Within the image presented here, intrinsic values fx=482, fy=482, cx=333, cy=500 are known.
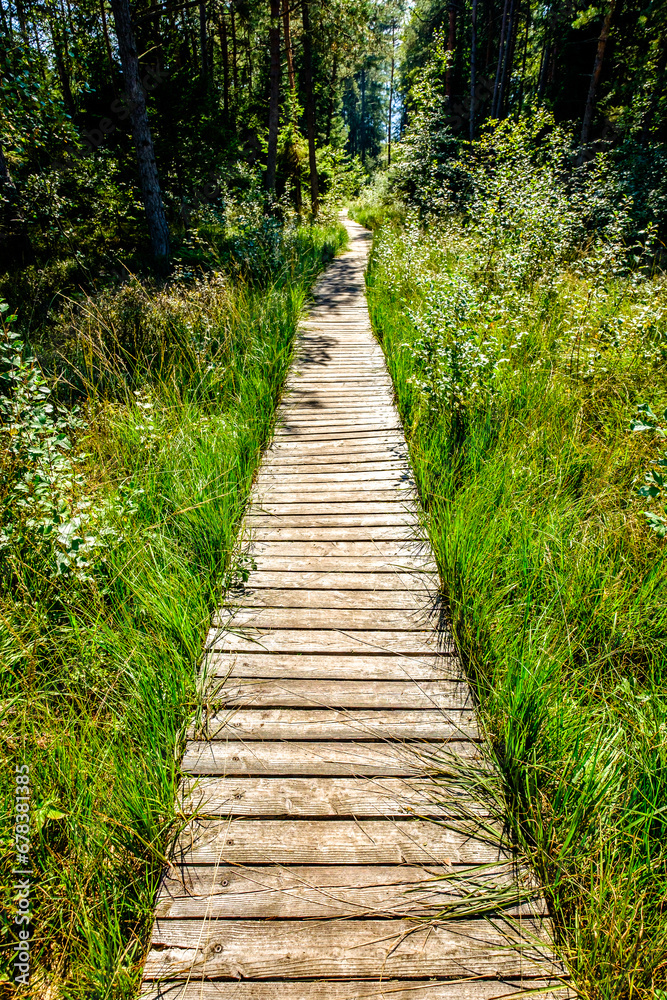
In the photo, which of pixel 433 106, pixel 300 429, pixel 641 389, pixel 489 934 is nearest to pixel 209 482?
pixel 300 429

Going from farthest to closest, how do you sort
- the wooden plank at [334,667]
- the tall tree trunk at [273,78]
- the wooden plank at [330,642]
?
the tall tree trunk at [273,78]
the wooden plank at [330,642]
the wooden plank at [334,667]

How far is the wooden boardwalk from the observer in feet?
4.54

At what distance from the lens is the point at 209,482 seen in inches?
122

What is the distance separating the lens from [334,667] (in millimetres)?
2332

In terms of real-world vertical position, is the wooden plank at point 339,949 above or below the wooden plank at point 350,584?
above

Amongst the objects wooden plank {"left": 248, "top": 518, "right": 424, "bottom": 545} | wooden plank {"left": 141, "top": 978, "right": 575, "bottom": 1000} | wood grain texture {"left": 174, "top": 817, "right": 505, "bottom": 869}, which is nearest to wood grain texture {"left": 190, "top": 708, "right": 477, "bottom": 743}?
wood grain texture {"left": 174, "top": 817, "right": 505, "bottom": 869}

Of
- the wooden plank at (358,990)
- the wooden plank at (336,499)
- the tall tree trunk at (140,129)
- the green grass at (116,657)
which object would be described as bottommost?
the wooden plank at (336,499)

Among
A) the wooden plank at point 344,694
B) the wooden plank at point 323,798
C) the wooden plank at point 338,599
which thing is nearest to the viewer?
the wooden plank at point 323,798

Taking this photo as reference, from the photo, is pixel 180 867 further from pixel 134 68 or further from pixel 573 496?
pixel 134 68

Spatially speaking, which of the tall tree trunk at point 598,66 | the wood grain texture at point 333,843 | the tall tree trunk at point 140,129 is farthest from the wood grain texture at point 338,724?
the tall tree trunk at point 598,66

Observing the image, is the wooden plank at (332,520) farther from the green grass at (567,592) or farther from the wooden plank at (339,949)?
the wooden plank at (339,949)

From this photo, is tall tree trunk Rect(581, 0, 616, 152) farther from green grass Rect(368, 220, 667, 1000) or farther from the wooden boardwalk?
the wooden boardwalk

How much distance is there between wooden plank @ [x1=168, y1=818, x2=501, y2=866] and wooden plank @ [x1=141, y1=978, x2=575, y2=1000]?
11.7 inches

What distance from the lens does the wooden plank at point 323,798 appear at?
176 cm
